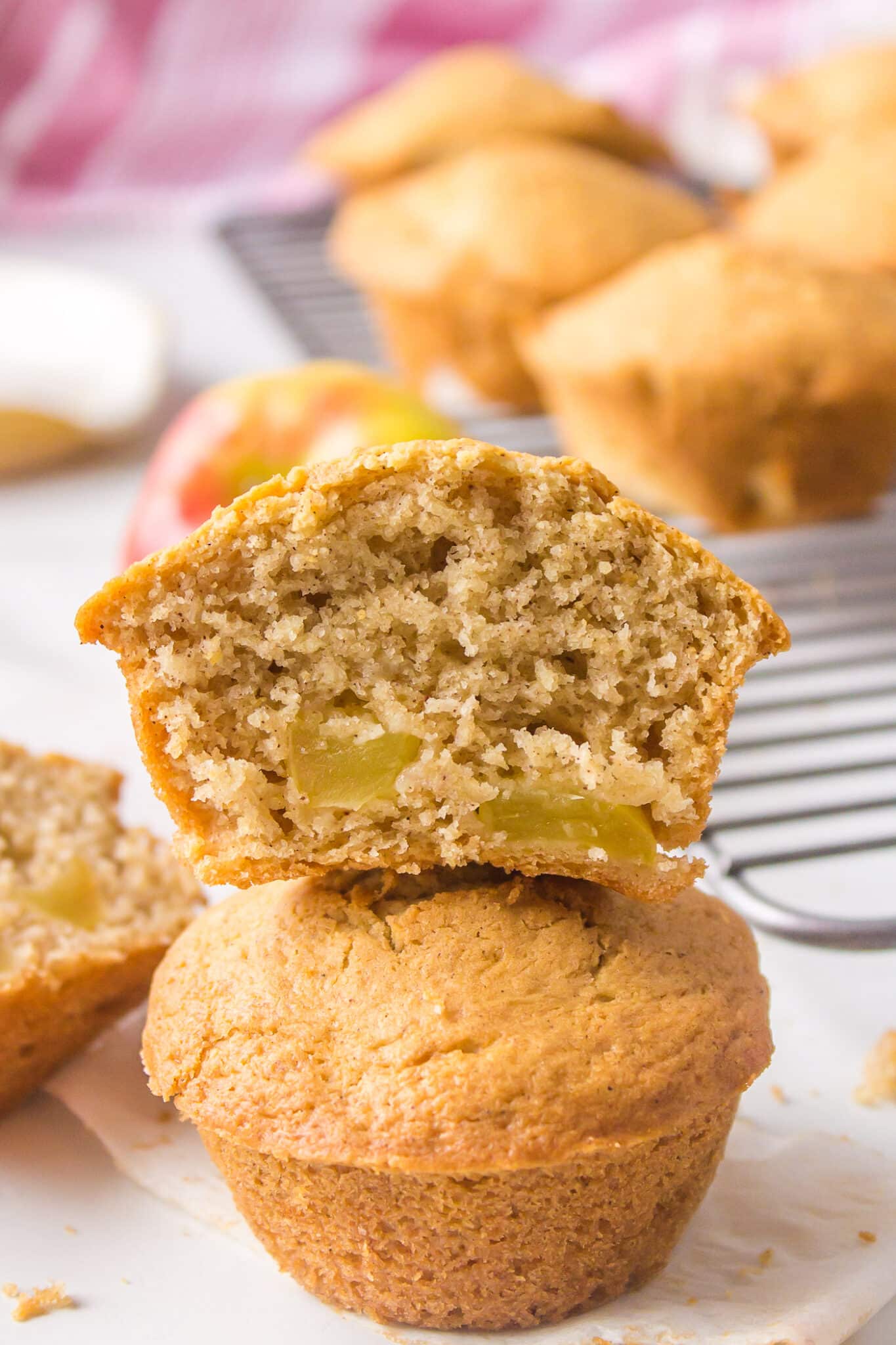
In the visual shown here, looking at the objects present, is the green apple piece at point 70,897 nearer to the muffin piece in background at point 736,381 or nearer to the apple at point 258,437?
the apple at point 258,437

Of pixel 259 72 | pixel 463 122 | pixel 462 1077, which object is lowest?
pixel 462 1077

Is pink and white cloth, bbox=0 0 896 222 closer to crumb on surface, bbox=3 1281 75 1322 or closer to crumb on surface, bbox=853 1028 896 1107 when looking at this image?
crumb on surface, bbox=853 1028 896 1107

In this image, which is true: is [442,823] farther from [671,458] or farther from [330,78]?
[330,78]

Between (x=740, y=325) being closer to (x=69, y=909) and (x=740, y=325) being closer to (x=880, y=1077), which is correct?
(x=880, y=1077)

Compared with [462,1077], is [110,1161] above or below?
below

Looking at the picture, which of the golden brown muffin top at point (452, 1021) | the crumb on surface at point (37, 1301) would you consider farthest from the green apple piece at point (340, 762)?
the crumb on surface at point (37, 1301)

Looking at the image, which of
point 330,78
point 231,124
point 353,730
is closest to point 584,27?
point 330,78

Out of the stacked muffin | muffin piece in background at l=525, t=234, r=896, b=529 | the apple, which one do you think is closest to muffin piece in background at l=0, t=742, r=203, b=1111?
the stacked muffin

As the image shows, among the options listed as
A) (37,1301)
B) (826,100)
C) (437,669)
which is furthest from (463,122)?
(37,1301)
